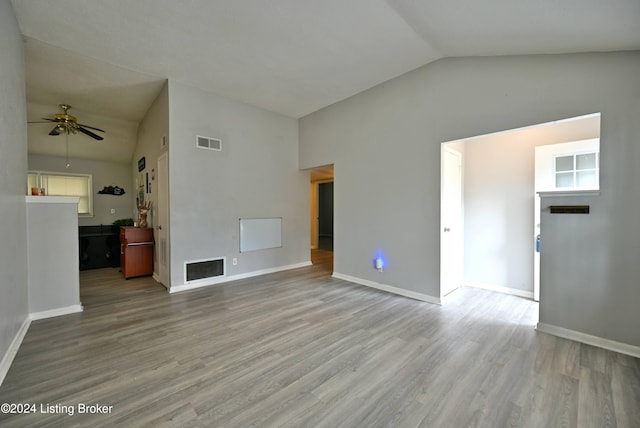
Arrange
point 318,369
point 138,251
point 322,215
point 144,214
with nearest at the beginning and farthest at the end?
1. point 318,369
2. point 138,251
3. point 144,214
4. point 322,215

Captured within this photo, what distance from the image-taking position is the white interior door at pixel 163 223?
407 centimetres

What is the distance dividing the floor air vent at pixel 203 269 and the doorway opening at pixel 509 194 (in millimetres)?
3573

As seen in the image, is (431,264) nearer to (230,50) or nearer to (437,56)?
(437,56)

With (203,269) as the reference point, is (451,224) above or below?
above

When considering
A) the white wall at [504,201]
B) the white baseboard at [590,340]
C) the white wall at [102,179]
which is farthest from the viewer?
the white wall at [102,179]

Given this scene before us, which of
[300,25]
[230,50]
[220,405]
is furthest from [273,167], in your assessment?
[220,405]

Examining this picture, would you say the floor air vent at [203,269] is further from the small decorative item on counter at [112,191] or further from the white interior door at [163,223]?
the small decorative item on counter at [112,191]

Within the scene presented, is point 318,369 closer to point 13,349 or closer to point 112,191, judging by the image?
point 13,349

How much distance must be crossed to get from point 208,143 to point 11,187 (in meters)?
2.41

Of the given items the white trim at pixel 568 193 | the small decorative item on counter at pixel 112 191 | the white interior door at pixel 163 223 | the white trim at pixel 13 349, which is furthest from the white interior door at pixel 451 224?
the small decorative item on counter at pixel 112 191

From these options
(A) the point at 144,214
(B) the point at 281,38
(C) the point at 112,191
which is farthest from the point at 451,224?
(C) the point at 112,191

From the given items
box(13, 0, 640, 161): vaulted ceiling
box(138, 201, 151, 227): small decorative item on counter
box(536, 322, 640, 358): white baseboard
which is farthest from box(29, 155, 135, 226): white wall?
box(536, 322, 640, 358): white baseboard

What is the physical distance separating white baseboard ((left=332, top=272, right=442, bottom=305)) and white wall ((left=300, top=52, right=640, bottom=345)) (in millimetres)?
63

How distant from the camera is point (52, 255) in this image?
3.05m
